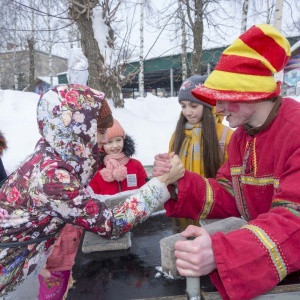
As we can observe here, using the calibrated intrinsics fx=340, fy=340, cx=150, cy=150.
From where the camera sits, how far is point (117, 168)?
3.02m

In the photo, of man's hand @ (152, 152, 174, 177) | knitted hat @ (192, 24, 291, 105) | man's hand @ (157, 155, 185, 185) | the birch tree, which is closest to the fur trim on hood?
man's hand @ (152, 152, 174, 177)

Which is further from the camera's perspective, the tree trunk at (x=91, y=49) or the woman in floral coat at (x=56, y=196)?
the tree trunk at (x=91, y=49)

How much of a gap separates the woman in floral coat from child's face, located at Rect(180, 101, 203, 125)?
1.50 metres

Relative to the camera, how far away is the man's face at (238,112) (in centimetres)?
130

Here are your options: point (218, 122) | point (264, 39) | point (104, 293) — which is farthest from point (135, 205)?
point (218, 122)

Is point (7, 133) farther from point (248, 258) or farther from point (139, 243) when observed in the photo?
point (248, 258)

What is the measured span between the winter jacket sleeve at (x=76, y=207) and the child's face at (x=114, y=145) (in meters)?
1.66

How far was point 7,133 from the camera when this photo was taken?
8.39m

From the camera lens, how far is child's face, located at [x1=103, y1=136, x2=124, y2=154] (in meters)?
3.16

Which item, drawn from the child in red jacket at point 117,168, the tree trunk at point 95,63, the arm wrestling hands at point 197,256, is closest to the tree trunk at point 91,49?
the tree trunk at point 95,63

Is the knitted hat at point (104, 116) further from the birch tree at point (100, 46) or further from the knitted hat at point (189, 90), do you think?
the birch tree at point (100, 46)

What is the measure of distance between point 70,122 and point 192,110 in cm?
167

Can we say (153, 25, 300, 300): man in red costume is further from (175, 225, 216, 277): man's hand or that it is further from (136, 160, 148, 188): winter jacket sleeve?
(136, 160, 148, 188): winter jacket sleeve

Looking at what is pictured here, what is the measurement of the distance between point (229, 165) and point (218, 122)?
1.50m
